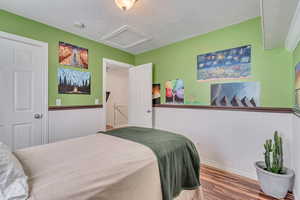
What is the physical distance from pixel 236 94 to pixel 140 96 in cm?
200

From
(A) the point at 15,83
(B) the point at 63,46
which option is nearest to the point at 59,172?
(A) the point at 15,83

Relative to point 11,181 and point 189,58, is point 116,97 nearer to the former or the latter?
point 189,58

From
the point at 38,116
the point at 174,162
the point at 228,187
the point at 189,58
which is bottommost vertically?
the point at 228,187

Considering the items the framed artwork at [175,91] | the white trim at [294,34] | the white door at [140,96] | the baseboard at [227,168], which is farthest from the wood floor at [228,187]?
the white trim at [294,34]

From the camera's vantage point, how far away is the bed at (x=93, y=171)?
2.38 ft

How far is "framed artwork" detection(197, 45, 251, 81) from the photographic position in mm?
2111

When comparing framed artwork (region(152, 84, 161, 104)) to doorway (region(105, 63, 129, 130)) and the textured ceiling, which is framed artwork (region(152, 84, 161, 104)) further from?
doorway (region(105, 63, 129, 130))

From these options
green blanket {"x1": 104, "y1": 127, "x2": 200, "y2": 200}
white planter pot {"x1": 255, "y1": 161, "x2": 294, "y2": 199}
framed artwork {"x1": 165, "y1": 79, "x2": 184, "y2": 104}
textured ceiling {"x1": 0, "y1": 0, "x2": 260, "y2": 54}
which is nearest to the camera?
green blanket {"x1": 104, "y1": 127, "x2": 200, "y2": 200}

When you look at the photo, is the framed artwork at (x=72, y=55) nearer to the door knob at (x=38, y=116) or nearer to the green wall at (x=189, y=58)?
the green wall at (x=189, y=58)

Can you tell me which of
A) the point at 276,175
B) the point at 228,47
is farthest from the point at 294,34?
the point at 276,175

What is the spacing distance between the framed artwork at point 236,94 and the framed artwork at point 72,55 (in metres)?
2.53

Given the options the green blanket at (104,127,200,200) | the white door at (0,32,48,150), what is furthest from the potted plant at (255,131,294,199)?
the white door at (0,32,48,150)

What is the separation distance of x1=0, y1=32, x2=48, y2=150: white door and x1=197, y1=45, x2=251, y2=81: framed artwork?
9.01 ft

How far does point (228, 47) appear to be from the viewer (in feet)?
7.42
